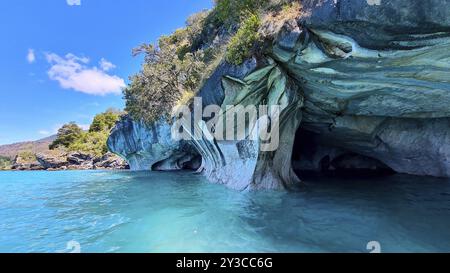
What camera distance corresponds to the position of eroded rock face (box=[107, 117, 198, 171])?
2876 cm

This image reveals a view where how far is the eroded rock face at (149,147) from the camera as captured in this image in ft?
94.3

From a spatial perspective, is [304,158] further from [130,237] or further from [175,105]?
[130,237]

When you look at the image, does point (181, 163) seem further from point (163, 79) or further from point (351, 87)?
point (351, 87)

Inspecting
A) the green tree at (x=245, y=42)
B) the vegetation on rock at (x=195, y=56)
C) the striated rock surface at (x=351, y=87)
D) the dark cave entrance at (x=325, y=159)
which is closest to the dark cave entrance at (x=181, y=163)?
the vegetation on rock at (x=195, y=56)

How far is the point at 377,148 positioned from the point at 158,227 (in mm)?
14422

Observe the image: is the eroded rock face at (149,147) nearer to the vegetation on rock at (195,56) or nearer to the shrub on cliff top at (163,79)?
the vegetation on rock at (195,56)

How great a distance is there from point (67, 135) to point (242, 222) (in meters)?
67.7

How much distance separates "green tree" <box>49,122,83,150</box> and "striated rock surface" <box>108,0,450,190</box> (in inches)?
2268

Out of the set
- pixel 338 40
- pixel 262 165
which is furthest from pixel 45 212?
pixel 338 40

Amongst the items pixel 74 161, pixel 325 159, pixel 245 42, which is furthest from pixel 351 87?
pixel 74 161

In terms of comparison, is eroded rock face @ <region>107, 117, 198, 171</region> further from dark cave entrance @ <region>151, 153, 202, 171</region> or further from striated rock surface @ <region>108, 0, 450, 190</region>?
striated rock surface @ <region>108, 0, 450, 190</region>

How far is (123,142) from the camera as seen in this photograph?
1328 inches

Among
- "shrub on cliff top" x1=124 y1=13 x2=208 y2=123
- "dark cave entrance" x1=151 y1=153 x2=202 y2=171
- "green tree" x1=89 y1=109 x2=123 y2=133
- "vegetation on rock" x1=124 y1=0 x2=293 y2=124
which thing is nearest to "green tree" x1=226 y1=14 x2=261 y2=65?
"vegetation on rock" x1=124 y1=0 x2=293 y2=124

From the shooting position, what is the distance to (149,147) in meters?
31.1
